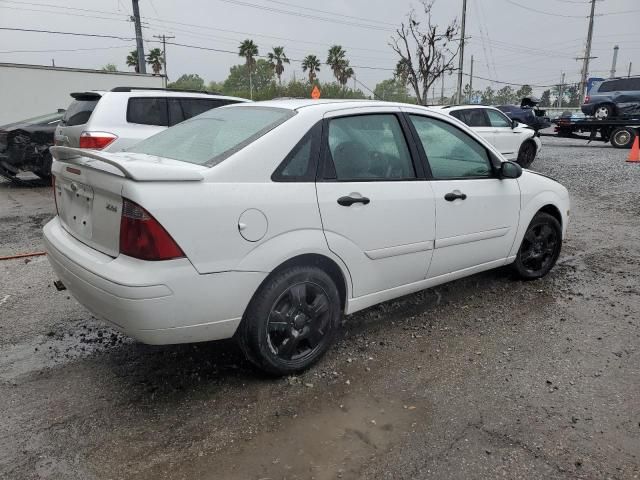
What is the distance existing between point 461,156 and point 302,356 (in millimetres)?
2048

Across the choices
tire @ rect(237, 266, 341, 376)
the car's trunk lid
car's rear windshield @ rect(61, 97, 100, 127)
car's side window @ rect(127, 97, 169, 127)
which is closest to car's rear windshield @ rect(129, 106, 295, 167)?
the car's trunk lid

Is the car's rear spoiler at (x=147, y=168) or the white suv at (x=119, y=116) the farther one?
the white suv at (x=119, y=116)

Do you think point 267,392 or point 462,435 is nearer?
point 462,435

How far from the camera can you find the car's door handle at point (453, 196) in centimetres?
369

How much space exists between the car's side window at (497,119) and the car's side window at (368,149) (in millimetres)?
10089

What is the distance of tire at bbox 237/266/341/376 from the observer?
2.85 m

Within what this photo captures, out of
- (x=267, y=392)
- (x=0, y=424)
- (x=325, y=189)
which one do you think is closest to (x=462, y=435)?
(x=267, y=392)

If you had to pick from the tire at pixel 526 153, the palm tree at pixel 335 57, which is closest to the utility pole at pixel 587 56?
the palm tree at pixel 335 57

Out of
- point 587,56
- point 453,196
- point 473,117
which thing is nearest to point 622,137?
point 473,117

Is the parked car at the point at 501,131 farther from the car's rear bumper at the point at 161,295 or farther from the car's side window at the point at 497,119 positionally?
the car's rear bumper at the point at 161,295

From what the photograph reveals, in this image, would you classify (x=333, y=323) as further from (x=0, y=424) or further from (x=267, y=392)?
(x=0, y=424)

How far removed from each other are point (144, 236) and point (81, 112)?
20.7ft

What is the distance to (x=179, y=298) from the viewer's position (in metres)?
2.54

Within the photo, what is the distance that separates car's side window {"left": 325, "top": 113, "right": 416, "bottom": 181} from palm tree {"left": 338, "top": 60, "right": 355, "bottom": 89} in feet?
207
